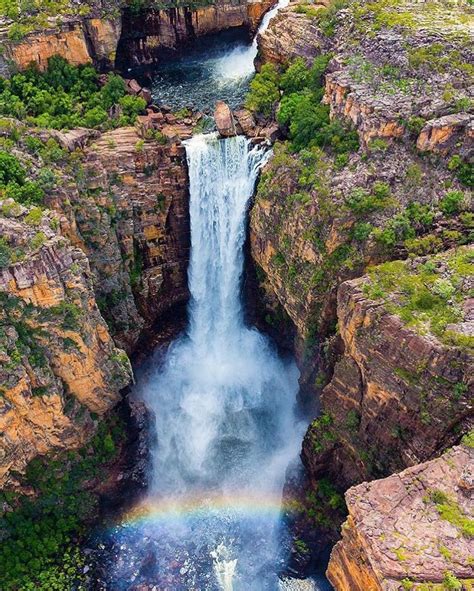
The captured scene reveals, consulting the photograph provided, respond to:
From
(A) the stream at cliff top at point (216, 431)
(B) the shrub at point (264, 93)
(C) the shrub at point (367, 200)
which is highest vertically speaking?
(B) the shrub at point (264, 93)

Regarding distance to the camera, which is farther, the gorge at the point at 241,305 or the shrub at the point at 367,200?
the shrub at the point at 367,200

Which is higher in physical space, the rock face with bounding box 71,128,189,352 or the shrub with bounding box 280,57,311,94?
the shrub with bounding box 280,57,311,94

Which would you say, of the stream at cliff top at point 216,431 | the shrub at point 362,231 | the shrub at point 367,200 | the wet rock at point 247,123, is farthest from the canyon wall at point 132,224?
the shrub at point 362,231

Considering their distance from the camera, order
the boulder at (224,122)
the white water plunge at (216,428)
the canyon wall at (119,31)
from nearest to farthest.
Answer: the white water plunge at (216,428) → the canyon wall at (119,31) → the boulder at (224,122)

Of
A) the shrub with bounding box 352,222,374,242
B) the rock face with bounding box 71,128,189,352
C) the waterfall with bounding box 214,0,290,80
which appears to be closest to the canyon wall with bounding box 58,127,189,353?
the rock face with bounding box 71,128,189,352

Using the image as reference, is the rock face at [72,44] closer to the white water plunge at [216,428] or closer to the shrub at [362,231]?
the white water plunge at [216,428]

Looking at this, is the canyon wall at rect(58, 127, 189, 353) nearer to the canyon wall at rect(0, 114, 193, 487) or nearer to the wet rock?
the canyon wall at rect(0, 114, 193, 487)

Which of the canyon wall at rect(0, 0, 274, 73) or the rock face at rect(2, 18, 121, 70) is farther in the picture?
the canyon wall at rect(0, 0, 274, 73)
